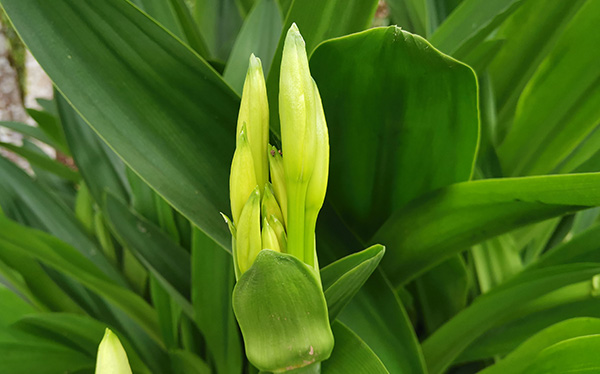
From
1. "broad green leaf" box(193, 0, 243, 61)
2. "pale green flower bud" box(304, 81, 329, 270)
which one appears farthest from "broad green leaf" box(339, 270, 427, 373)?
"broad green leaf" box(193, 0, 243, 61)

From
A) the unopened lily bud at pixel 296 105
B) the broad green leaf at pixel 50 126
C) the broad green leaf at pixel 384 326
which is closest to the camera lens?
the unopened lily bud at pixel 296 105

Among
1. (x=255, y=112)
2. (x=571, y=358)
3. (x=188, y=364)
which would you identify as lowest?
(x=188, y=364)

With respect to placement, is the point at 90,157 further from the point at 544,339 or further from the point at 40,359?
the point at 544,339

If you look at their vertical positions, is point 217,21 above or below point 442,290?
above

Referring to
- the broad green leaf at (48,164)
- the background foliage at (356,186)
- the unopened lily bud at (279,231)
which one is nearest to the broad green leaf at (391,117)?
the background foliage at (356,186)

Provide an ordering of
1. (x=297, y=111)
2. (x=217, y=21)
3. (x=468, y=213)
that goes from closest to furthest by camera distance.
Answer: (x=297, y=111), (x=468, y=213), (x=217, y=21)

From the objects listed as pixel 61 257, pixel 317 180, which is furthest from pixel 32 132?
pixel 317 180

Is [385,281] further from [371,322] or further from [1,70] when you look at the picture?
[1,70]

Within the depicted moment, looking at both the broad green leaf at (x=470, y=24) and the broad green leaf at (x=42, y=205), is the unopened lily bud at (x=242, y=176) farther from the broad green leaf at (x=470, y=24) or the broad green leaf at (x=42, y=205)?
the broad green leaf at (x=42, y=205)
